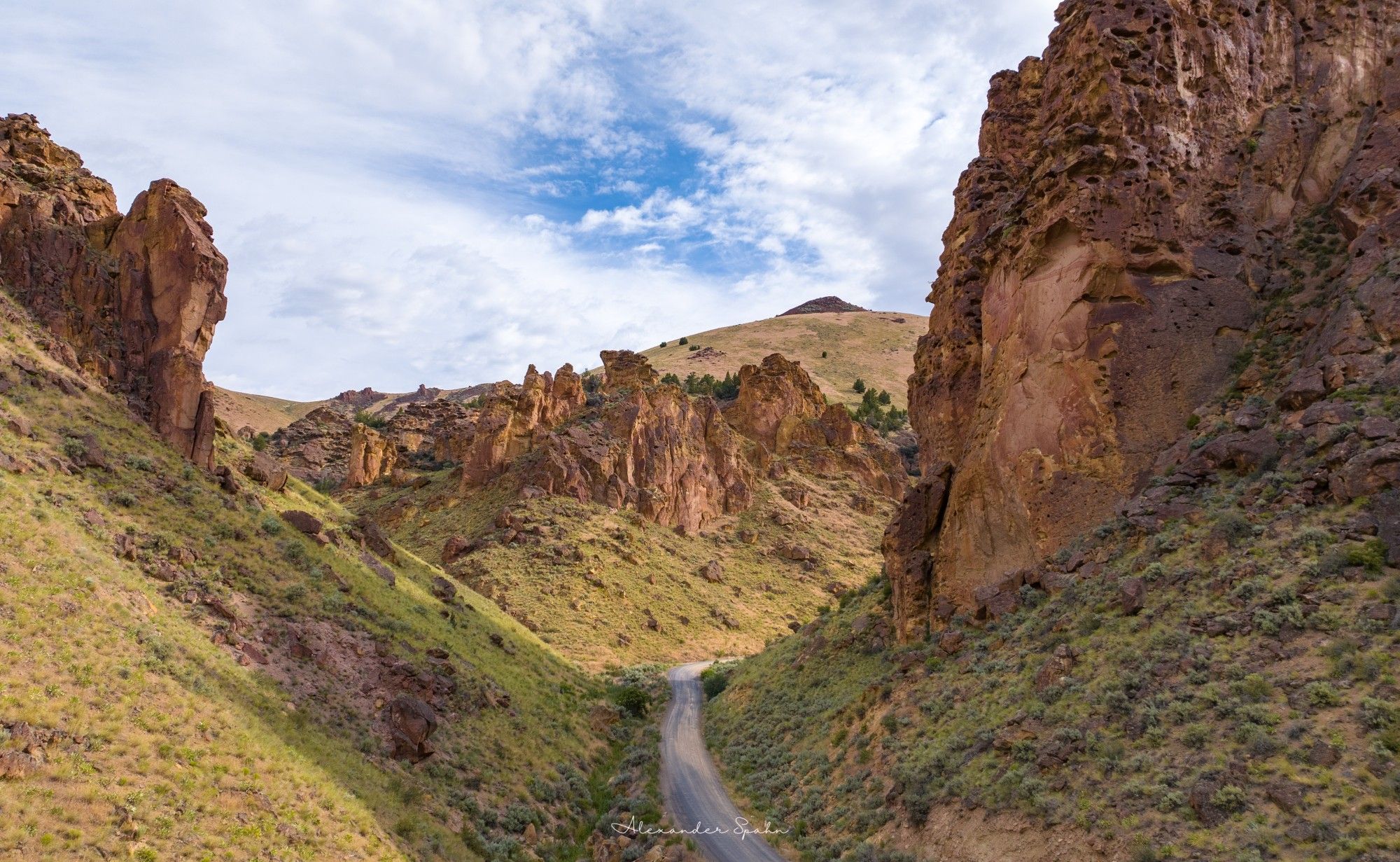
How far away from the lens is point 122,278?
30.5 metres

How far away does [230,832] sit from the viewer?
1523cm

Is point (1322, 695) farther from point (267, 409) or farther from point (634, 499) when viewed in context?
point (267, 409)

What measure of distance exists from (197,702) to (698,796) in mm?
Result: 16515

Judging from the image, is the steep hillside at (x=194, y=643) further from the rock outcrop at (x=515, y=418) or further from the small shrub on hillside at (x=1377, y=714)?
the rock outcrop at (x=515, y=418)

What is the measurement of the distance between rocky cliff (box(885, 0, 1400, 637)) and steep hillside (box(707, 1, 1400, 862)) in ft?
0.36

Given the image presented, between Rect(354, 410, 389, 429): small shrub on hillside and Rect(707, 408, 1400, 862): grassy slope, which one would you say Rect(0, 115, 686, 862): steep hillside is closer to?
Rect(707, 408, 1400, 862): grassy slope

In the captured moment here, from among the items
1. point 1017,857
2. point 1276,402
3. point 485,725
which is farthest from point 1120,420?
point 485,725

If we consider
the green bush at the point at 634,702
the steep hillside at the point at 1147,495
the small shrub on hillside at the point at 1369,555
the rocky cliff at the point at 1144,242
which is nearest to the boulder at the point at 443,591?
the green bush at the point at 634,702

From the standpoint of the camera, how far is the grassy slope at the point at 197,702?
1454cm

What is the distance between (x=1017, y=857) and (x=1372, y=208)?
2190 cm

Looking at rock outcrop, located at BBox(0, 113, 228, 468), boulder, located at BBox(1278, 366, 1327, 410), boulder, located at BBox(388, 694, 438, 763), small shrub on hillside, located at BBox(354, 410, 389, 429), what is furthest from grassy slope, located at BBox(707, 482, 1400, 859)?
small shrub on hillside, located at BBox(354, 410, 389, 429)

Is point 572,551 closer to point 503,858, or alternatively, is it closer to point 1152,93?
point 503,858

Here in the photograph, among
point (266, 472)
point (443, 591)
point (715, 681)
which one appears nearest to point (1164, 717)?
point (715, 681)

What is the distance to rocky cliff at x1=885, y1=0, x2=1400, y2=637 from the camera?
76.9 feet
